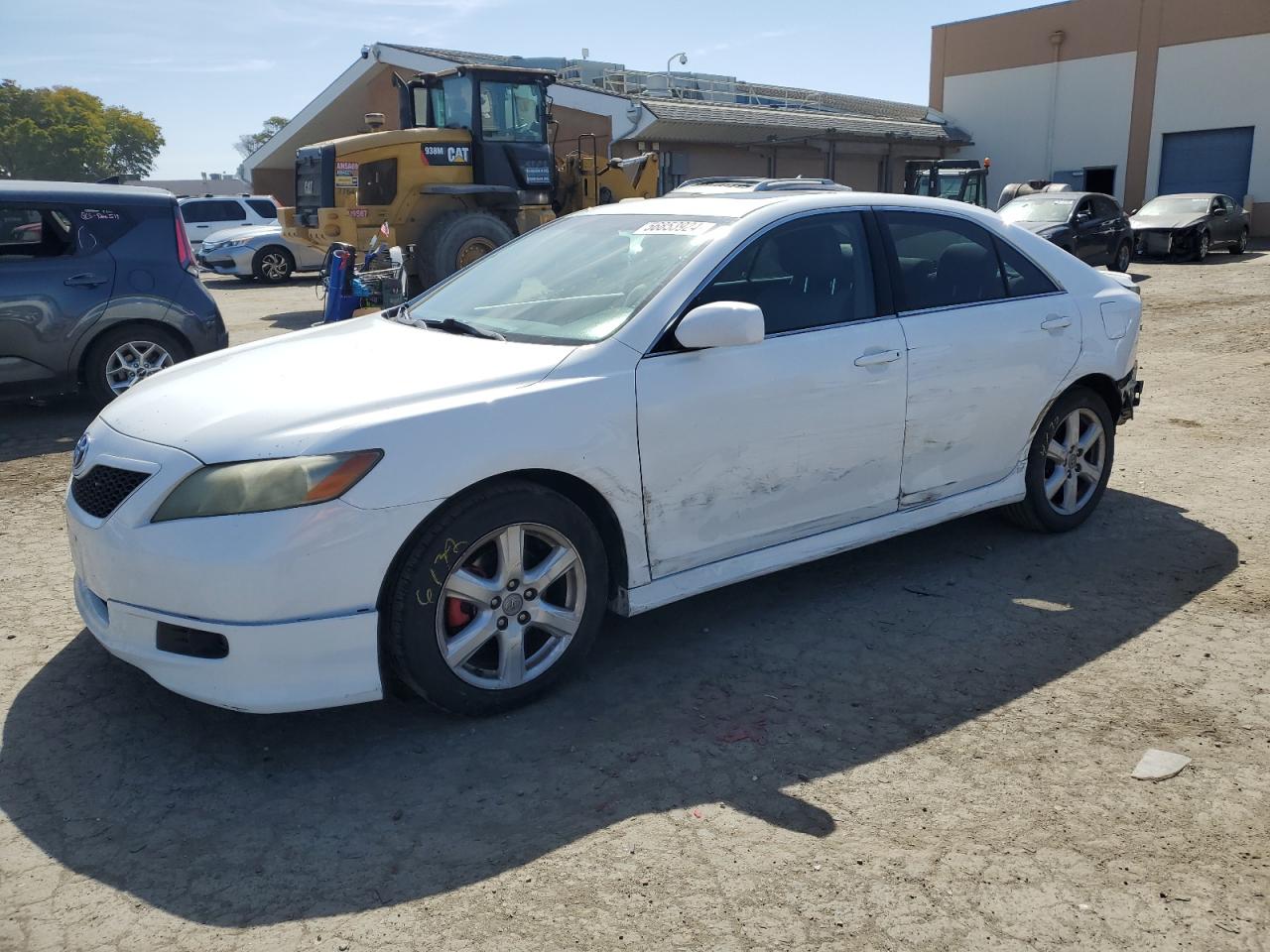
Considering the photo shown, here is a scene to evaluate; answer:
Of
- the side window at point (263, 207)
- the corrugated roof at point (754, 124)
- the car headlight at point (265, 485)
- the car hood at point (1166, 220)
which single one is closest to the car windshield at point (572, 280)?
the car headlight at point (265, 485)

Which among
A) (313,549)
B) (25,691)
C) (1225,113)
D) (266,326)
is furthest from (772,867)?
(1225,113)

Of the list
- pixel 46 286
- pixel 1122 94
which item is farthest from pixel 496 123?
pixel 1122 94

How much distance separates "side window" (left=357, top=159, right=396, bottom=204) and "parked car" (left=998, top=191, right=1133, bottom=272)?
999 cm

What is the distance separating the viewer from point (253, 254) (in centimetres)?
2009

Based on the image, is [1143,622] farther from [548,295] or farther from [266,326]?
[266,326]

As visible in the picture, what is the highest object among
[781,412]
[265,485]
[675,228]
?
[675,228]

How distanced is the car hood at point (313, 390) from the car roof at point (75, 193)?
4695mm

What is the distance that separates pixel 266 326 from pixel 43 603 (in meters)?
10.1

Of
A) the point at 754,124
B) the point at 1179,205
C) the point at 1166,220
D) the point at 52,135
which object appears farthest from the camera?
the point at 52,135

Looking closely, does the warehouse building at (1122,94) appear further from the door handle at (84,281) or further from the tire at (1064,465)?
the door handle at (84,281)

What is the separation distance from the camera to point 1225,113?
101ft

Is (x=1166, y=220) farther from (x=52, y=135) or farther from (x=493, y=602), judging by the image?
(x=52, y=135)

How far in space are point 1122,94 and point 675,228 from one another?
33691 mm

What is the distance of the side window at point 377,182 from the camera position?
46.6ft
